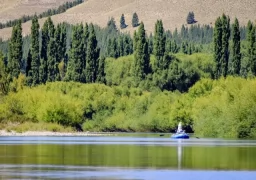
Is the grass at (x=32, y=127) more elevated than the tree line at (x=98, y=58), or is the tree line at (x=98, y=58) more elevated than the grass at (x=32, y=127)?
the tree line at (x=98, y=58)

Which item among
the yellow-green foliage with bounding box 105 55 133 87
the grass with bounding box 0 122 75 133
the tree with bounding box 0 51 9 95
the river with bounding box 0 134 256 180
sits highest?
the yellow-green foliage with bounding box 105 55 133 87

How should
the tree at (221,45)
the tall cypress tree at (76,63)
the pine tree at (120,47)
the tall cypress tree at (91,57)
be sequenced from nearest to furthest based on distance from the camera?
1. the tree at (221,45)
2. the tall cypress tree at (91,57)
3. the tall cypress tree at (76,63)
4. the pine tree at (120,47)

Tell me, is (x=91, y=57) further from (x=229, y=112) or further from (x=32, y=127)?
(x=229, y=112)

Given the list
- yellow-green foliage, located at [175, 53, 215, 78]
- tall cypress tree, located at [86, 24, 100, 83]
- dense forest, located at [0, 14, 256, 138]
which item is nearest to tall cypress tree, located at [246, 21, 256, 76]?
dense forest, located at [0, 14, 256, 138]

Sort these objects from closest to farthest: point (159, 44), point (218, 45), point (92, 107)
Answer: point (218, 45)
point (92, 107)
point (159, 44)

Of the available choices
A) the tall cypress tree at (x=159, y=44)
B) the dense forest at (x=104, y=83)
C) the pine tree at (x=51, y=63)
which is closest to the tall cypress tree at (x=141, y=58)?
the dense forest at (x=104, y=83)

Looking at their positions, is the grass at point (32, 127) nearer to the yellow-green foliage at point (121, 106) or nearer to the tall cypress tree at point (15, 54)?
the yellow-green foliage at point (121, 106)

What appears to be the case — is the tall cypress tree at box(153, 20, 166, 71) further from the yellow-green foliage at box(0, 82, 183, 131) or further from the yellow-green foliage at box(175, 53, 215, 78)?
the yellow-green foliage at box(175, 53, 215, 78)

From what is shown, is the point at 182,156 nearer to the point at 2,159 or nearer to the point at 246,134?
the point at 2,159

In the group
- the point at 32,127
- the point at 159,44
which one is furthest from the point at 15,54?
the point at 159,44

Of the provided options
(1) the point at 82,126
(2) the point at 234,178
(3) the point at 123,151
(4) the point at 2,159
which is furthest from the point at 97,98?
(2) the point at 234,178

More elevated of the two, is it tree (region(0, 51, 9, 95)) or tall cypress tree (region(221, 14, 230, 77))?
tall cypress tree (region(221, 14, 230, 77))

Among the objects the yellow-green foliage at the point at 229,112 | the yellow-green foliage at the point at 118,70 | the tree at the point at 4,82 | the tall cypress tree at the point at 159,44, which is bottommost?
the yellow-green foliage at the point at 229,112

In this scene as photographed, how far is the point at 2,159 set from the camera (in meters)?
47.0
